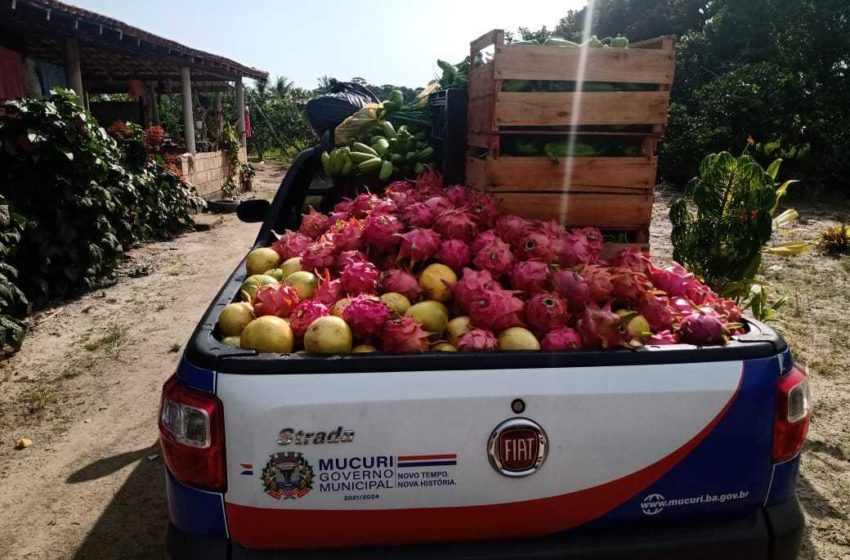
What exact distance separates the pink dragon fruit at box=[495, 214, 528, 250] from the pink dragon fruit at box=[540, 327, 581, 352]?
590 millimetres

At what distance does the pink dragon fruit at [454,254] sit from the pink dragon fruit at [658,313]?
27.2 inches

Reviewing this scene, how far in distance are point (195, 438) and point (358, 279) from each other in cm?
83

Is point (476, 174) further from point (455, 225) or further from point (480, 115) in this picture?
point (455, 225)

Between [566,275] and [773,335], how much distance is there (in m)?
0.69

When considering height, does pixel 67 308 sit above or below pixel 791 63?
below

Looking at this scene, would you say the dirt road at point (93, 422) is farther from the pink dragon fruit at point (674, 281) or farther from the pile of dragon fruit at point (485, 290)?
the pink dragon fruit at point (674, 281)

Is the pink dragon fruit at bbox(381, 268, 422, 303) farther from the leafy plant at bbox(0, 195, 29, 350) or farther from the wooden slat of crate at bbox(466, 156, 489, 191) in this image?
the leafy plant at bbox(0, 195, 29, 350)

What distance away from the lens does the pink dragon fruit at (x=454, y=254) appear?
2.58 metres

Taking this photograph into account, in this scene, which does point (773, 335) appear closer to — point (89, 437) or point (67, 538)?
point (67, 538)

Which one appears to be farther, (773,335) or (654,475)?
(773,335)

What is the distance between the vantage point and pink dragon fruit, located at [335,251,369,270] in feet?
8.33

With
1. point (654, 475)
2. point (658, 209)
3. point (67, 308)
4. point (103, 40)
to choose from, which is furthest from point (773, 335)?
point (658, 209)

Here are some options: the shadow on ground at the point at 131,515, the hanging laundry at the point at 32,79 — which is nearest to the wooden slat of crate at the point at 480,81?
the shadow on ground at the point at 131,515

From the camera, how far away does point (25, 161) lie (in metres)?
7.09
